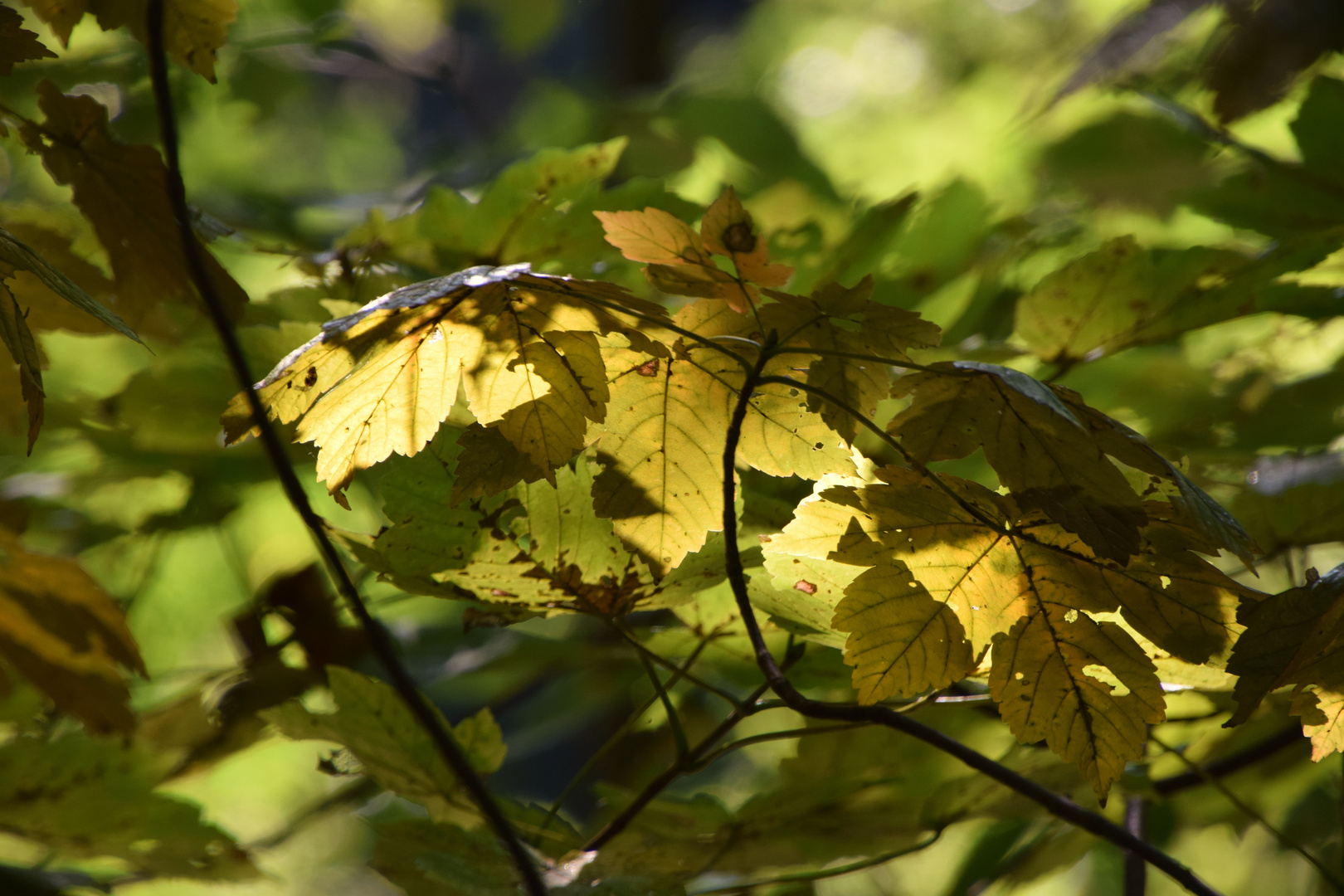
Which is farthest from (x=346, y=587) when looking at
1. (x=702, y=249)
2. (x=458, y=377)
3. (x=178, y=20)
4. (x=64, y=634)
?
(x=178, y=20)

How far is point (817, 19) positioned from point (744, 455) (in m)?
3.79

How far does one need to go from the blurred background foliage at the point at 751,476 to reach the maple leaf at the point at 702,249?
0.18 m

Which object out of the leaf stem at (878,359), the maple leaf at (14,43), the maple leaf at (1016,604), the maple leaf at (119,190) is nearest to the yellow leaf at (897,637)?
the maple leaf at (1016,604)

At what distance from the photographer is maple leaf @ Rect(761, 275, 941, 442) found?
45 cm

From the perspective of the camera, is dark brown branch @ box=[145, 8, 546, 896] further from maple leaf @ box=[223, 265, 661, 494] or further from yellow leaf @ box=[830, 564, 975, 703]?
yellow leaf @ box=[830, 564, 975, 703]

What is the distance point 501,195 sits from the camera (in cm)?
71

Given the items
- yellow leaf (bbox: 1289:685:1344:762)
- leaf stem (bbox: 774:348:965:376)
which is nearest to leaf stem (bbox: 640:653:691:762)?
leaf stem (bbox: 774:348:965:376)

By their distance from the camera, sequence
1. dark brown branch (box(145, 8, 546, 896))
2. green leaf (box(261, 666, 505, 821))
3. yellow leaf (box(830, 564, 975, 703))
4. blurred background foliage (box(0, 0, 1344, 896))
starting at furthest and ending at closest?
blurred background foliage (box(0, 0, 1344, 896)), green leaf (box(261, 666, 505, 821)), yellow leaf (box(830, 564, 975, 703)), dark brown branch (box(145, 8, 546, 896))

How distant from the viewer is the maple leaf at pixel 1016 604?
0.44 m

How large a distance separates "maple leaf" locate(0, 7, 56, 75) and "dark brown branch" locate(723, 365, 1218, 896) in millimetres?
491

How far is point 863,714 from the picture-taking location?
44 centimetres

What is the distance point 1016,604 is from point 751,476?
0.85ft

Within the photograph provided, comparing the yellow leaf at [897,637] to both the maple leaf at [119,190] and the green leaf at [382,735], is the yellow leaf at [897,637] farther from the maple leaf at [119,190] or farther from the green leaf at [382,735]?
the maple leaf at [119,190]

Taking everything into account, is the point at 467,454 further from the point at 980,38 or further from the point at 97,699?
the point at 980,38
